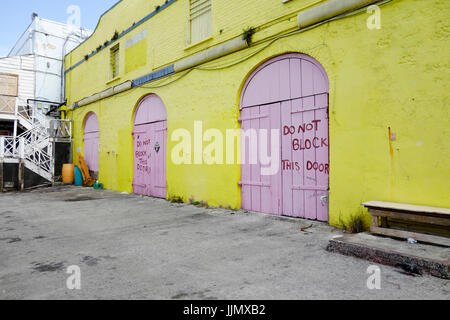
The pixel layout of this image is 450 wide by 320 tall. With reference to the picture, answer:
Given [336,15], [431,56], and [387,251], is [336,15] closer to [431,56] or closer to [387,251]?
[431,56]

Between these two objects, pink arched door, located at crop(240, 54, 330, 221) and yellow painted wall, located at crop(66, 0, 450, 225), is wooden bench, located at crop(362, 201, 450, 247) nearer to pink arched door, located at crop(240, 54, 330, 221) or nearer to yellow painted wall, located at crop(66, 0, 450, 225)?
yellow painted wall, located at crop(66, 0, 450, 225)

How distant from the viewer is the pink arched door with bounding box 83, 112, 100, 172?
42.7ft

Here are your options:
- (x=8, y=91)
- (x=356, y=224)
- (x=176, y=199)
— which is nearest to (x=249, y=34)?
(x=356, y=224)

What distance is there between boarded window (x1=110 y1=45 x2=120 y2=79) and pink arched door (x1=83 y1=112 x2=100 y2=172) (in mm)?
2334

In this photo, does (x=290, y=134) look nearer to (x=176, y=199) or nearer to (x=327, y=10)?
(x=327, y=10)

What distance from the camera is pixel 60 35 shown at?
16.5 meters

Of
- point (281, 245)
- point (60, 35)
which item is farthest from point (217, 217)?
point (60, 35)

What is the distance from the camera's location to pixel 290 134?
5.88m

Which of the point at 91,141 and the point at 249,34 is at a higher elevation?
the point at 249,34

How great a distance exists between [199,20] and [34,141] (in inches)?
401

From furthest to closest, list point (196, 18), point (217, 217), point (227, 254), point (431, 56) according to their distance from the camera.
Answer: point (196, 18), point (217, 217), point (431, 56), point (227, 254)

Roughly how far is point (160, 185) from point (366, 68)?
21.8 ft

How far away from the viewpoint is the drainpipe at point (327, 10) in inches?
190

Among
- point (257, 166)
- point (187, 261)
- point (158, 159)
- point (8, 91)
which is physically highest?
point (8, 91)
